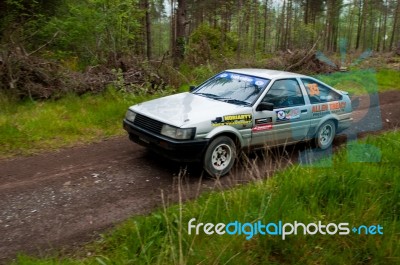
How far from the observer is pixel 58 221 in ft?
14.2

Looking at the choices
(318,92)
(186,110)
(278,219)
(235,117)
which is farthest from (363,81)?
(278,219)

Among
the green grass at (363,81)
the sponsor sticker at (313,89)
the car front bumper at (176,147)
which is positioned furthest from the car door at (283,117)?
the green grass at (363,81)

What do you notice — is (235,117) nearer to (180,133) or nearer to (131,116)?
(180,133)

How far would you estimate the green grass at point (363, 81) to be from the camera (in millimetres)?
13702

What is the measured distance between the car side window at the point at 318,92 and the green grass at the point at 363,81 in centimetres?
643

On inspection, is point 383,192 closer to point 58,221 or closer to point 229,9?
point 58,221

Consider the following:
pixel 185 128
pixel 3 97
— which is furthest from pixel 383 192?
pixel 3 97

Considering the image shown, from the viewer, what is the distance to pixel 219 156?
19.1 feet

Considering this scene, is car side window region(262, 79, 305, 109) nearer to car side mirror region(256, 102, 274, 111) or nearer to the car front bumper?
car side mirror region(256, 102, 274, 111)

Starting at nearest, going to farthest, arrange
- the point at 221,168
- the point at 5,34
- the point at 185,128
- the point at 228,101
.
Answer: the point at 185,128
the point at 221,168
the point at 228,101
the point at 5,34

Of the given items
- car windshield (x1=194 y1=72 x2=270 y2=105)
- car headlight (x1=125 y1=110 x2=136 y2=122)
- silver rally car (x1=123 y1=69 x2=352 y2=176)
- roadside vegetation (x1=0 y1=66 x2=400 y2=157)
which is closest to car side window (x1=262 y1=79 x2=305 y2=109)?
silver rally car (x1=123 y1=69 x2=352 y2=176)

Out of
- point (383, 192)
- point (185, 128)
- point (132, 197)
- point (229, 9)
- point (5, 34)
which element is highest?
point (229, 9)

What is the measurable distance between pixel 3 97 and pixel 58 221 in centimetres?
520

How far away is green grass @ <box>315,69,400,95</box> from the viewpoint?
539 inches
